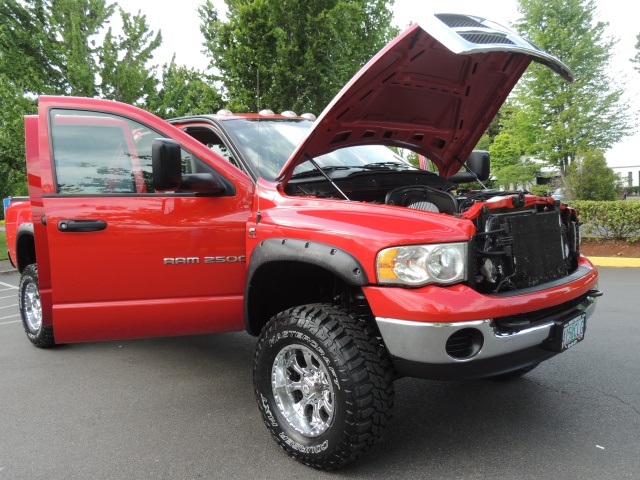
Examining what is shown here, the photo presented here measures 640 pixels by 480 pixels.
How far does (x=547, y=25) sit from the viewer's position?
19.1 meters

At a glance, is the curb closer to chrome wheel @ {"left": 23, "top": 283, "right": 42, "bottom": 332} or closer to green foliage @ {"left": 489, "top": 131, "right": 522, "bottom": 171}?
chrome wheel @ {"left": 23, "top": 283, "right": 42, "bottom": 332}

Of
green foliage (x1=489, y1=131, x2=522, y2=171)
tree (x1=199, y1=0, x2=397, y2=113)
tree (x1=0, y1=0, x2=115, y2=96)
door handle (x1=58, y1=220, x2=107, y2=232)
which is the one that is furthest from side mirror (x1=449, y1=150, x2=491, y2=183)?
green foliage (x1=489, y1=131, x2=522, y2=171)

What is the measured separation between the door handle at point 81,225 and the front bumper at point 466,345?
193cm

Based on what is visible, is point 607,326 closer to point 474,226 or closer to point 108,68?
point 474,226

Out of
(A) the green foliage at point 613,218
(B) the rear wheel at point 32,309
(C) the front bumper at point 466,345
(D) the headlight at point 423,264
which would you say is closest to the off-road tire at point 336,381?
(C) the front bumper at point 466,345

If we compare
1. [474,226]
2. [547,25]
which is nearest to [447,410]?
[474,226]

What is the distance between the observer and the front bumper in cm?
231

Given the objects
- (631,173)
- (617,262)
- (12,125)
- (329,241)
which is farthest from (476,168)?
(631,173)

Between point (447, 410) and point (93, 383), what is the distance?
2694 mm

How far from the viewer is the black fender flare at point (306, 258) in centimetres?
252

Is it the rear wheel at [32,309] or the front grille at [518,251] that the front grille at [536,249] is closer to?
the front grille at [518,251]

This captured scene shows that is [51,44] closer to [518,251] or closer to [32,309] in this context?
[32,309]

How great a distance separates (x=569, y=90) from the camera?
19.3 meters

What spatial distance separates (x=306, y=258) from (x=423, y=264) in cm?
63
